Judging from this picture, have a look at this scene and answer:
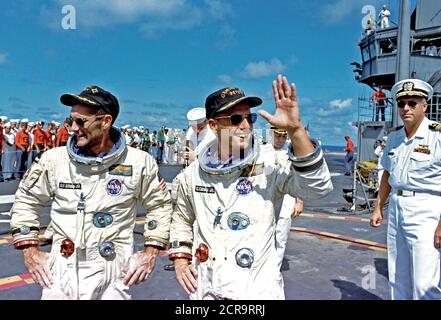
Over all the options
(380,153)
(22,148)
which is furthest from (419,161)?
(22,148)

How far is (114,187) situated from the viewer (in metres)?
2.56

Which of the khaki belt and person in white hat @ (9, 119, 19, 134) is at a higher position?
person in white hat @ (9, 119, 19, 134)

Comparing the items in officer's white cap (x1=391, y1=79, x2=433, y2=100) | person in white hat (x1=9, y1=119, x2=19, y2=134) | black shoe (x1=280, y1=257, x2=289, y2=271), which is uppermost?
person in white hat (x1=9, y1=119, x2=19, y2=134)

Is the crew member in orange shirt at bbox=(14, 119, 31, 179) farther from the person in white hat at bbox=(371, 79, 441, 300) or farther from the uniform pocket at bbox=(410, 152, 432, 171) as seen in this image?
the uniform pocket at bbox=(410, 152, 432, 171)

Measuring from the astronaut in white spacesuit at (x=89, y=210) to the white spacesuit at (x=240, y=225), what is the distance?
49cm

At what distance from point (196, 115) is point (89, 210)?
266cm

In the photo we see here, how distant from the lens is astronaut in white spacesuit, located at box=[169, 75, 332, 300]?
7.22ft

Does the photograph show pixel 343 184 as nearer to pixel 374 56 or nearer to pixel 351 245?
pixel 351 245

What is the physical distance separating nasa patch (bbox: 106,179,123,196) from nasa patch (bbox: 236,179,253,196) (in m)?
0.83

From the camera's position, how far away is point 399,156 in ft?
12.1

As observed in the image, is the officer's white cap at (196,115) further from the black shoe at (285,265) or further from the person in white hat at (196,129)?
the black shoe at (285,265)

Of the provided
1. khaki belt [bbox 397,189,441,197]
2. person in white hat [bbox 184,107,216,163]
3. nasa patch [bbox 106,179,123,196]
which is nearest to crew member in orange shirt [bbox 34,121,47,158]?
person in white hat [bbox 184,107,216,163]

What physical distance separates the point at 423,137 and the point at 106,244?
293cm

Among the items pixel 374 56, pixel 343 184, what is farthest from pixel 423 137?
pixel 374 56
